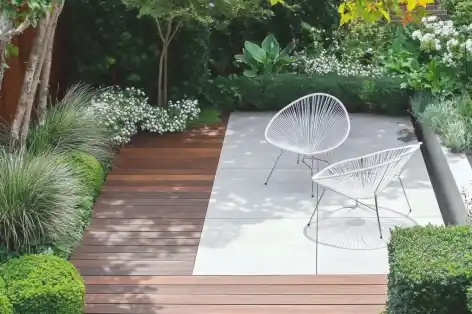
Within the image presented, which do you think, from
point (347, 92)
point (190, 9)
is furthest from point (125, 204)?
point (347, 92)

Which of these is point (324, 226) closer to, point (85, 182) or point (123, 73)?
point (85, 182)

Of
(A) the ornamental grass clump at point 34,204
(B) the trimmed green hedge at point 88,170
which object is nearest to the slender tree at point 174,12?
(B) the trimmed green hedge at point 88,170

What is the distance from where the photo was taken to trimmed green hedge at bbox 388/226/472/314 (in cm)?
412

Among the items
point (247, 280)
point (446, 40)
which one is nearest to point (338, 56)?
point (446, 40)

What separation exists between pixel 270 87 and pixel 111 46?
1.74 metres

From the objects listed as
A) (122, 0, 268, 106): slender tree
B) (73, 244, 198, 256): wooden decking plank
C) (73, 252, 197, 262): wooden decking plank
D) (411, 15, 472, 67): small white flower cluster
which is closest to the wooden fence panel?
(122, 0, 268, 106): slender tree

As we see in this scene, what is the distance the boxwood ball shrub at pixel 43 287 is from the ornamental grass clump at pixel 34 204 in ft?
2.30

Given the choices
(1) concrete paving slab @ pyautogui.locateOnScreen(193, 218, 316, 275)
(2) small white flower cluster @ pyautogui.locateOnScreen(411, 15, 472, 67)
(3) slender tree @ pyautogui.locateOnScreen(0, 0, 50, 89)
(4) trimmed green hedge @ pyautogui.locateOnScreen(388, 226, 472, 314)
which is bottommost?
(1) concrete paving slab @ pyautogui.locateOnScreen(193, 218, 316, 275)

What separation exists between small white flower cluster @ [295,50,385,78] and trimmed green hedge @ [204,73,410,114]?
1.02ft

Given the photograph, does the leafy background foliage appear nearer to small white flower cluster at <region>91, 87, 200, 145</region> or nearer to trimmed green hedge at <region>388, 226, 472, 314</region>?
small white flower cluster at <region>91, 87, 200, 145</region>

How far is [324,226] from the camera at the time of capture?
634 cm

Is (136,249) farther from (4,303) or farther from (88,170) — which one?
(4,303)

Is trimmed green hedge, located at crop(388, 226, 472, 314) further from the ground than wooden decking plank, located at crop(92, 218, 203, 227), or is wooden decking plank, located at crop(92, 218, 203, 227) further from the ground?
trimmed green hedge, located at crop(388, 226, 472, 314)

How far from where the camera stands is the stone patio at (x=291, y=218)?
5.79 metres
